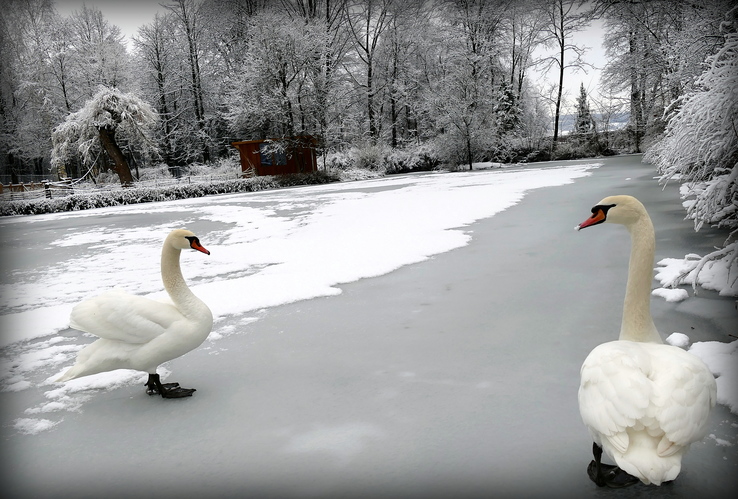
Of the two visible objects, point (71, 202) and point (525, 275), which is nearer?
point (525, 275)

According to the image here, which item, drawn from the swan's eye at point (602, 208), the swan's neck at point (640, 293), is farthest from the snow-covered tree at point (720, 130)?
the swan's eye at point (602, 208)

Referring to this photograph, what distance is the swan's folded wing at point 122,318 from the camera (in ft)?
8.26

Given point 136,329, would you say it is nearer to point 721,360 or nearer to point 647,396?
point 647,396

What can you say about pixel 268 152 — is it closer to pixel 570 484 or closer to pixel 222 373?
pixel 222 373

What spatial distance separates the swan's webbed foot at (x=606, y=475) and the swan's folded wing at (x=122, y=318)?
2.19 meters

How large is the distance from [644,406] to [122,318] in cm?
244

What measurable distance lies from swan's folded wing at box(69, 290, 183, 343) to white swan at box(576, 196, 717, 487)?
2.14 metres

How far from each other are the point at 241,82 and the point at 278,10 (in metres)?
9.33

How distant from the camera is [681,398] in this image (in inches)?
61.1

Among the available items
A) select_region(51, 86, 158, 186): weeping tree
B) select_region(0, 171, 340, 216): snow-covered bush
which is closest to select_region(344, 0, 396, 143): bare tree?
select_region(0, 171, 340, 216): snow-covered bush

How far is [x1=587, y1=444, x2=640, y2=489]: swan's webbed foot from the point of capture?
71.3 inches

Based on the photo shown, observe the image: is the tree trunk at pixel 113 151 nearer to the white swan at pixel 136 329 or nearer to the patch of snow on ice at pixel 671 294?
the white swan at pixel 136 329

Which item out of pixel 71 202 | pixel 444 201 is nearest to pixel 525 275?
pixel 444 201

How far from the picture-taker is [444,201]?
12.5 meters
